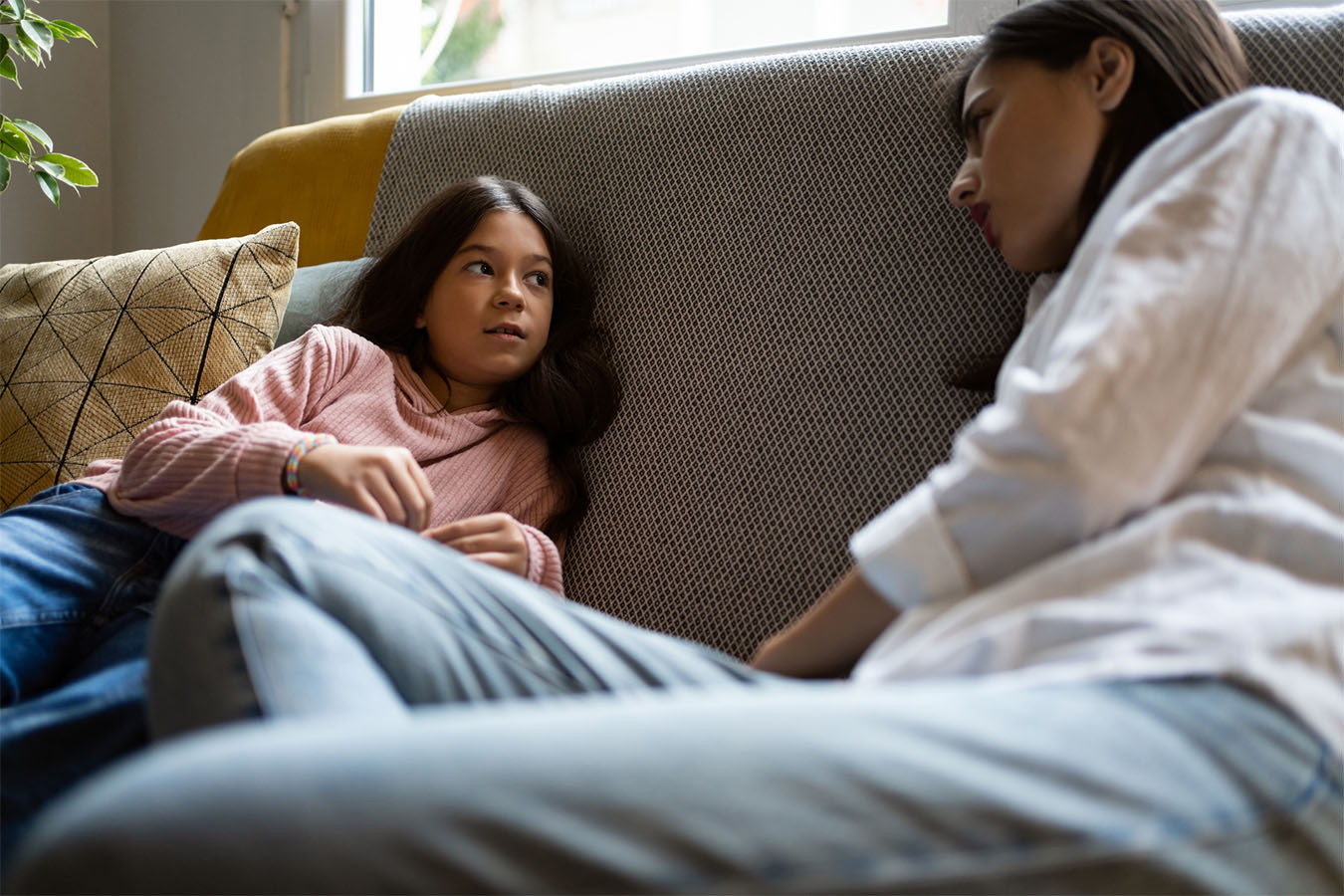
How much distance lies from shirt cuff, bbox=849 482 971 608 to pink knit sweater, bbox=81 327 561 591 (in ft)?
1.54

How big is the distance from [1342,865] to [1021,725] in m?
0.18

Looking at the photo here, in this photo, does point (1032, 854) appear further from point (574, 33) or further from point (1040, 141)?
point (574, 33)

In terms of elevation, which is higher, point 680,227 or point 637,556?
point 680,227

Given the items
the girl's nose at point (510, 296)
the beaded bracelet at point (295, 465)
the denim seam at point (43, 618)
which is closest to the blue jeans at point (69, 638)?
the denim seam at point (43, 618)

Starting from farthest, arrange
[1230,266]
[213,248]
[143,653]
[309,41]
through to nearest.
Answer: [309,41], [213,248], [143,653], [1230,266]

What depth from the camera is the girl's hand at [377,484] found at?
917mm

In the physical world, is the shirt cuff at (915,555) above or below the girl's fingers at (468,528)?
above

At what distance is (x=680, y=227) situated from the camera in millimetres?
1257

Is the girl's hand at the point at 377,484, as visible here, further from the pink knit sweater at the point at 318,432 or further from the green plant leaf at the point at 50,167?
the green plant leaf at the point at 50,167

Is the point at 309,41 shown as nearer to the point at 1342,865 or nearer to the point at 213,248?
the point at 213,248

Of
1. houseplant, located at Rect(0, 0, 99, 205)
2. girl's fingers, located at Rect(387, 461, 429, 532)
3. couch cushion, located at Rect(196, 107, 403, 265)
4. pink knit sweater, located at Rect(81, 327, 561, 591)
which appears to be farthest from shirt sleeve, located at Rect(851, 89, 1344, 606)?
houseplant, located at Rect(0, 0, 99, 205)

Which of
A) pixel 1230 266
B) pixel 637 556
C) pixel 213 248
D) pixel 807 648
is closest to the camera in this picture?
pixel 1230 266

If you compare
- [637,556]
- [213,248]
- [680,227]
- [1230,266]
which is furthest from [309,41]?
[1230,266]

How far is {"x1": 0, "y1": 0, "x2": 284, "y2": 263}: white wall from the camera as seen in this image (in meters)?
2.42
